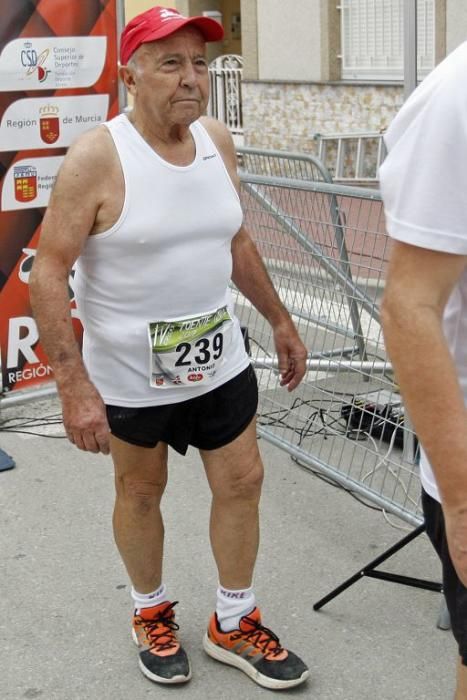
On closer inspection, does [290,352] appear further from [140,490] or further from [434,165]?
[434,165]

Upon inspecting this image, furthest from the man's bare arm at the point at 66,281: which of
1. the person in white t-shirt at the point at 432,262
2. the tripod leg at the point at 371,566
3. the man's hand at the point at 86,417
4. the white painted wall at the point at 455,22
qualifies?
the white painted wall at the point at 455,22

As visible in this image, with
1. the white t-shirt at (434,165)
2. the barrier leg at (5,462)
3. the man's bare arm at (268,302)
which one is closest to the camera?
the white t-shirt at (434,165)

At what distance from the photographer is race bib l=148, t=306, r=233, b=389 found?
3303mm

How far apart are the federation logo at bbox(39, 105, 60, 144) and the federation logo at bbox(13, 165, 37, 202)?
0.55ft

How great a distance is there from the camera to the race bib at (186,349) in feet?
10.8

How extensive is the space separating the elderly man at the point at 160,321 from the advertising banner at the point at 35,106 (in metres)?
2.40

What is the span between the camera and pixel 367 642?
3691 millimetres

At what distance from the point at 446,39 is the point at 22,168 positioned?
9929mm

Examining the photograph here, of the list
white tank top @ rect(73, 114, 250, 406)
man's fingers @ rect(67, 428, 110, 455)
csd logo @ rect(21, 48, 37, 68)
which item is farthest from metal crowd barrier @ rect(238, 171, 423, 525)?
man's fingers @ rect(67, 428, 110, 455)

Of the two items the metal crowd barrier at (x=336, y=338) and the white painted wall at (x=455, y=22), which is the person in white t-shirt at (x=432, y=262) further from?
the white painted wall at (x=455, y=22)

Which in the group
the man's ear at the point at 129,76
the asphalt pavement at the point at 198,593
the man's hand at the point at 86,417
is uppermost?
the man's ear at the point at 129,76

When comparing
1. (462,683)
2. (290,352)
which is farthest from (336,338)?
(462,683)

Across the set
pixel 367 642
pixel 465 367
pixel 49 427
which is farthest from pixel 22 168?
pixel 465 367

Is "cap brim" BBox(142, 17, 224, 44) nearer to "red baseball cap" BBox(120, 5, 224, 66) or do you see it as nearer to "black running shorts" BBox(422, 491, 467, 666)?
"red baseball cap" BBox(120, 5, 224, 66)
